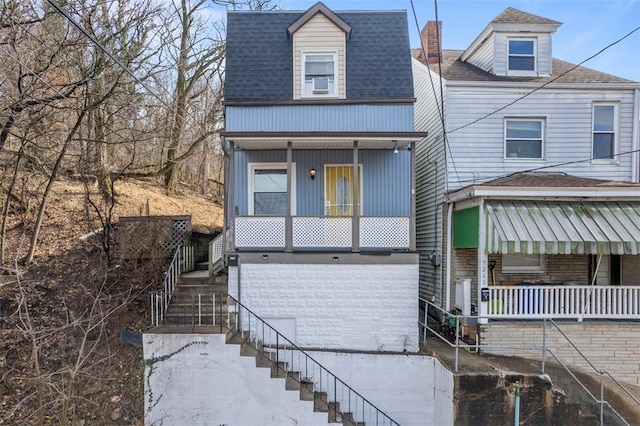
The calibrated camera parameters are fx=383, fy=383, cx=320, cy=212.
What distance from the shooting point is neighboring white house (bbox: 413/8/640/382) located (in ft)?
28.0

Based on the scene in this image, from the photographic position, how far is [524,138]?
10523mm

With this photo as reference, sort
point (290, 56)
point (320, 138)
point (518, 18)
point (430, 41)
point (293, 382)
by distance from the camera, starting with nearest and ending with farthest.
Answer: point (293, 382) < point (320, 138) < point (290, 56) < point (518, 18) < point (430, 41)

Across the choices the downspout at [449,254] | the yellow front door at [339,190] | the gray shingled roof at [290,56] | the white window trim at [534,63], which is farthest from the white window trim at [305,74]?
the white window trim at [534,63]

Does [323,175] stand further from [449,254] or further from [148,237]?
[148,237]

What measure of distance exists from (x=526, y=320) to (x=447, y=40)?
37.2 feet

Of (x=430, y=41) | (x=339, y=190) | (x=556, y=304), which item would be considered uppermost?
(x=430, y=41)

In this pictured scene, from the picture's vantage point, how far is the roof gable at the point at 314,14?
10148 mm

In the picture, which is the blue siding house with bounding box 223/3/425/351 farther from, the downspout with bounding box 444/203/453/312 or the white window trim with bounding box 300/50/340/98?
the downspout with bounding box 444/203/453/312

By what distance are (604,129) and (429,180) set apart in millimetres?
4799

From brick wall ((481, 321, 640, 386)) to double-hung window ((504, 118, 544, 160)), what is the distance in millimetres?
4550

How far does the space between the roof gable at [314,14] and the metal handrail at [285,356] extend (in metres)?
7.14

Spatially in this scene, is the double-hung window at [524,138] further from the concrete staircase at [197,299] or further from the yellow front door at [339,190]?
the concrete staircase at [197,299]

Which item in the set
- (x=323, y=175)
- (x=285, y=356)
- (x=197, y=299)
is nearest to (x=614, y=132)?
(x=323, y=175)

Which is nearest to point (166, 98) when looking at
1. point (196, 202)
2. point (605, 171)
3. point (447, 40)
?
point (196, 202)
